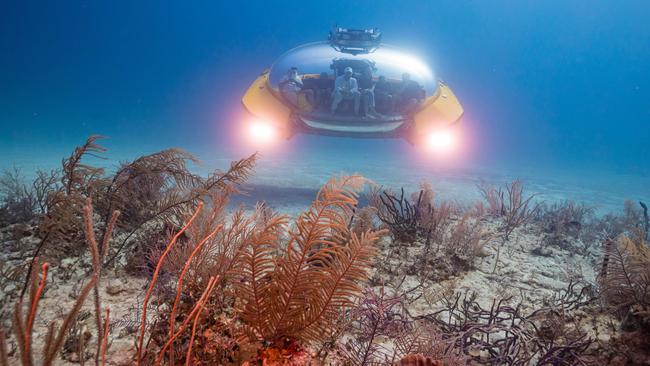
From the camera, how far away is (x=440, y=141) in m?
6.98

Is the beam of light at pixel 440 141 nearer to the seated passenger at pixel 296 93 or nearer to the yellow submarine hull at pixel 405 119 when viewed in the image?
the yellow submarine hull at pixel 405 119

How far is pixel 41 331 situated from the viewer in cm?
192

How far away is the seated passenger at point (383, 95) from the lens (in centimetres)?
742

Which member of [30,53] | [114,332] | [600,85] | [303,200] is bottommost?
[114,332]

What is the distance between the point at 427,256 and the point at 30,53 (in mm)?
97737

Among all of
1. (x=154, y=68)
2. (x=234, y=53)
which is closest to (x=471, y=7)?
(x=234, y=53)

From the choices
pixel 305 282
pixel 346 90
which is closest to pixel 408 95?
pixel 346 90

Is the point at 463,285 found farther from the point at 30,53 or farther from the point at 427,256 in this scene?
the point at 30,53

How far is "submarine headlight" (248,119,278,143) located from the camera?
274 inches

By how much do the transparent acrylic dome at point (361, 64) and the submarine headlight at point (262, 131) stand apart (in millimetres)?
1254

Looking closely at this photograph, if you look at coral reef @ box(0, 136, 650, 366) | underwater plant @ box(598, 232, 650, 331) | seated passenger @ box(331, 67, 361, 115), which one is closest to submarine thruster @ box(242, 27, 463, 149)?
seated passenger @ box(331, 67, 361, 115)

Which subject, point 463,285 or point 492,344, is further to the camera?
point 463,285

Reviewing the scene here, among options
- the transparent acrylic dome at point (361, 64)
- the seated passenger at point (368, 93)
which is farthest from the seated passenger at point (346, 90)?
the transparent acrylic dome at point (361, 64)

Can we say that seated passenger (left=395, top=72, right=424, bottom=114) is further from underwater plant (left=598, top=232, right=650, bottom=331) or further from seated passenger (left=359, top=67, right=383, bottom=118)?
underwater plant (left=598, top=232, right=650, bottom=331)
